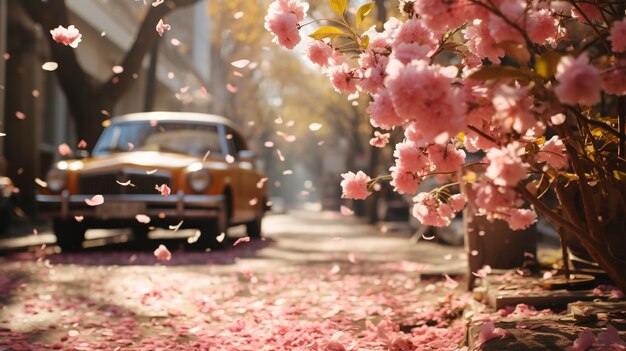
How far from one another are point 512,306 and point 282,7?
2.05 metres

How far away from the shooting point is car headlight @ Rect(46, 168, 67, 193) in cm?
884

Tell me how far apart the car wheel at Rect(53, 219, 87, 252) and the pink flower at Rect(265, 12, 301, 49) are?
20.6 feet

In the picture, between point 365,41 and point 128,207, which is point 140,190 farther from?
point 365,41

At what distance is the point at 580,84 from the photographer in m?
2.24

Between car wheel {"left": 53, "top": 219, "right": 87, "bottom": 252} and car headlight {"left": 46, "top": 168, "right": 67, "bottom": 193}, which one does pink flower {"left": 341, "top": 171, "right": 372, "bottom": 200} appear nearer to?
car headlight {"left": 46, "top": 168, "right": 67, "bottom": 193}

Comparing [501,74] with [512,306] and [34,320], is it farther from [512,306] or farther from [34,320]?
[34,320]

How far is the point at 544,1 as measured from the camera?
281 centimetres

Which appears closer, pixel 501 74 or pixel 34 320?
pixel 501 74

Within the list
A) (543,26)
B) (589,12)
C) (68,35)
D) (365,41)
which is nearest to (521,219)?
(543,26)

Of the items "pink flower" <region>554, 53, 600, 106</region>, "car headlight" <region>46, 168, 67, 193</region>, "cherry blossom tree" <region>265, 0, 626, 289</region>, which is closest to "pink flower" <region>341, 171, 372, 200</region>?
"cherry blossom tree" <region>265, 0, 626, 289</region>

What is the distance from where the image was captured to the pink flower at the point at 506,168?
7.98 feet

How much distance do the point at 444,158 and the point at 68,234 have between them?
682 centimetres

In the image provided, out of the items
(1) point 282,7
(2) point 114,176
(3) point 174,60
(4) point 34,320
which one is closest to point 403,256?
(2) point 114,176

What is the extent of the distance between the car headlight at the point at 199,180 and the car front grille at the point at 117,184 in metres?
0.25
